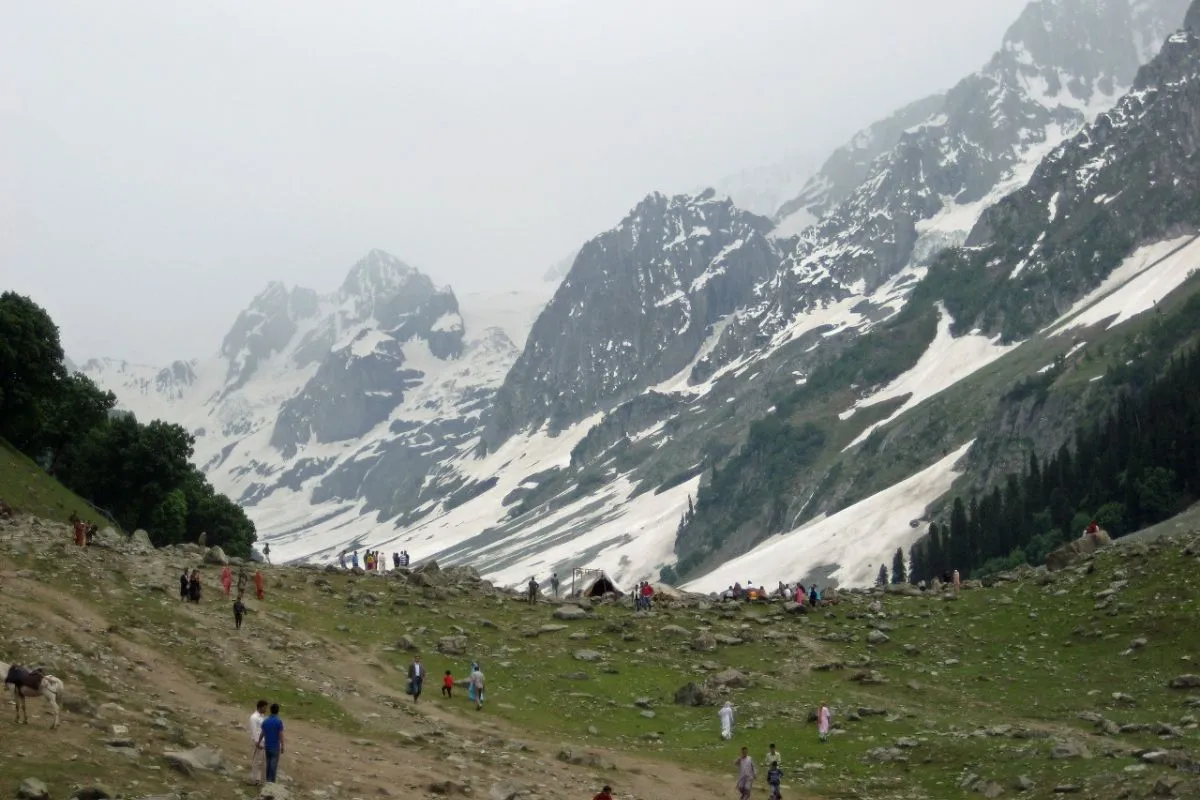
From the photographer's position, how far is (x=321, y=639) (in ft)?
162

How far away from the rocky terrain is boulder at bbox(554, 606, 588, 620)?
3.6 inches

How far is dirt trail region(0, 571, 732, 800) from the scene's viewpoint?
31125 mm

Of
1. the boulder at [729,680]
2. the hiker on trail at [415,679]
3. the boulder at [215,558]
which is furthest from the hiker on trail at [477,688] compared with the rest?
the boulder at [215,558]

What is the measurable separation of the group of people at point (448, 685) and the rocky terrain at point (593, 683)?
56cm

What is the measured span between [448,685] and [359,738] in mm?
9068

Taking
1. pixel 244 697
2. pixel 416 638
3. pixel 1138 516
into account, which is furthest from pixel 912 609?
pixel 1138 516

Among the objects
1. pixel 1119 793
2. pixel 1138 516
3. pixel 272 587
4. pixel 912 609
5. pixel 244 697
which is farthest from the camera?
pixel 1138 516

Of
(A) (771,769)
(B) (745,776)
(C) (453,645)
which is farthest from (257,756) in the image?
(C) (453,645)

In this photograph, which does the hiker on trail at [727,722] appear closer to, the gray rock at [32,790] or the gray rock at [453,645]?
the gray rock at [453,645]

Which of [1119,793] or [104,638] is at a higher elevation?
[104,638]

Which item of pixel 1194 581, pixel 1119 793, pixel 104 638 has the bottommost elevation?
pixel 1119 793

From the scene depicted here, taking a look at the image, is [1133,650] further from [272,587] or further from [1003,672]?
[272,587]

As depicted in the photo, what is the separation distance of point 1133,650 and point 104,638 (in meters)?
41.5

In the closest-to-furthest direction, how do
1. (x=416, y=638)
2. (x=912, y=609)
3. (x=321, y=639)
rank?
(x=321, y=639)
(x=416, y=638)
(x=912, y=609)
